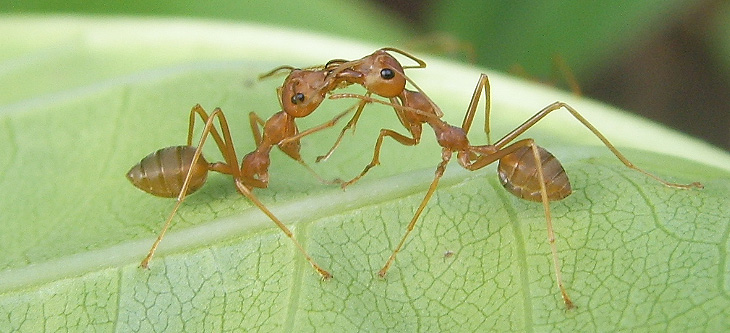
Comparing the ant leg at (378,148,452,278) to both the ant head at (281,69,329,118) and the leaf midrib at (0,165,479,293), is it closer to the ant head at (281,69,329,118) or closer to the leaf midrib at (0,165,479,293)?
the leaf midrib at (0,165,479,293)

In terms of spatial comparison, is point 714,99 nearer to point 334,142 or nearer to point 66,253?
point 334,142

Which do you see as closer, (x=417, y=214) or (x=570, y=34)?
(x=417, y=214)

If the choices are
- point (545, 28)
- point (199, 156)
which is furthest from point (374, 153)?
point (545, 28)

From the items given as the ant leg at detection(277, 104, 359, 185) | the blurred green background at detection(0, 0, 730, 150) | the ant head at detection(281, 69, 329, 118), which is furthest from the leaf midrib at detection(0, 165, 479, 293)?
the blurred green background at detection(0, 0, 730, 150)

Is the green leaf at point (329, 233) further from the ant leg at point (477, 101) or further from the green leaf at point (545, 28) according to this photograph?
the green leaf at point (545, 28)

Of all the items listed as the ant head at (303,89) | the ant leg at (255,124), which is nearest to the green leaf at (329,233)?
the ant leg at (255,124)

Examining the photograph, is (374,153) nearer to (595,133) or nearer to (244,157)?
(244,157)
